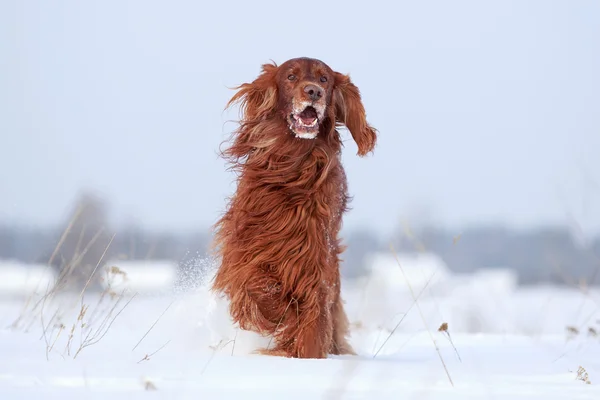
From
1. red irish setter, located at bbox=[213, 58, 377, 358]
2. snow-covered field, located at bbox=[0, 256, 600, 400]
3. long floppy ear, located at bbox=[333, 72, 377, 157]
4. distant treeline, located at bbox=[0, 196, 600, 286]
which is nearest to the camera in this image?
snow-covered field, located at bbox=[0, 256, 600, 400]

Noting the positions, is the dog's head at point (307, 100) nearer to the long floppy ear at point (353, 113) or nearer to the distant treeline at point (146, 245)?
the long floppy ear at point (353, 113)

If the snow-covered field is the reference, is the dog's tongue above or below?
above

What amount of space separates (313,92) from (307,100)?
6 centimetres

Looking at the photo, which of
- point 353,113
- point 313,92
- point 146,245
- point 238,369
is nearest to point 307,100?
point 313,92

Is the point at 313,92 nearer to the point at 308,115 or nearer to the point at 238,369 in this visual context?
the point at 308,115

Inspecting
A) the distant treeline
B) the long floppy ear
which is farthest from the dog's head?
the distant treeline

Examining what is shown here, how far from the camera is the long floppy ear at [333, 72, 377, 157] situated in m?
4.37

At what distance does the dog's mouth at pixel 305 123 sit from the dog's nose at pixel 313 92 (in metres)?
0.06

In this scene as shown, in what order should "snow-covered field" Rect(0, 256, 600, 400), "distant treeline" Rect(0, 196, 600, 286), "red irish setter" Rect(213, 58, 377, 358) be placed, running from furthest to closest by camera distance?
"distant treeline" Rect(0, 196, 600, 286), "red irish setter" Rect(213, 58, 377, 358), "snow-covered field" Rect(0, 256, 600, 400)

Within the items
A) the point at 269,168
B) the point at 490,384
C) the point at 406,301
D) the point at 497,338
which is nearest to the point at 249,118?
the point at 269,168

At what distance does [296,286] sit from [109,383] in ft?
5.54

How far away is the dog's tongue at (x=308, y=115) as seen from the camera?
3984mm

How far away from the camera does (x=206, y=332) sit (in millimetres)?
4227

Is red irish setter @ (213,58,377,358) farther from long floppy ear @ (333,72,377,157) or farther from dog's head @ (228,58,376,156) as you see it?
long floppy ear @ (333,72,377,157)
